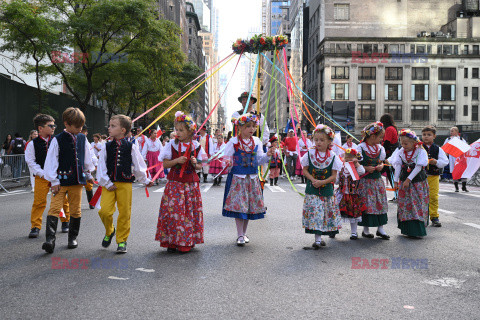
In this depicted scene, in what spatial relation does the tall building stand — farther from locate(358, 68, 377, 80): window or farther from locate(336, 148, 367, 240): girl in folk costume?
locate(336, 148, 367, 240): girl in folk costume

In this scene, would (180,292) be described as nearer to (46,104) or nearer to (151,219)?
(151,219)

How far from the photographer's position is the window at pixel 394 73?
65875 mm

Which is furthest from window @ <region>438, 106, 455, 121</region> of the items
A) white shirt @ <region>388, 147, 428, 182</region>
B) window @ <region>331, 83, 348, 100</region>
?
white shirt @ <region>388, 147, 428, 182</region>

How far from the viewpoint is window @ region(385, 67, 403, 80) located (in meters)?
65.9

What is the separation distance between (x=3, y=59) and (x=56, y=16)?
421 centimetres

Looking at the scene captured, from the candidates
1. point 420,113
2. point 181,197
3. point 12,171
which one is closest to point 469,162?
point 181,197

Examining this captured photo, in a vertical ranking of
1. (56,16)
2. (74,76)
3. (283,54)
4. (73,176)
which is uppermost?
→ (56,16)

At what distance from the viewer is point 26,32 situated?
19656mm

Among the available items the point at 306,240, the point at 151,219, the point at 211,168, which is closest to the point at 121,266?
the point at 306,240

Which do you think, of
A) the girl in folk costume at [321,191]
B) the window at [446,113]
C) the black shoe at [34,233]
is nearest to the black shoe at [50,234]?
the black shoe at [34,233]

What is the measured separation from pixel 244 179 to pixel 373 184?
2069mm

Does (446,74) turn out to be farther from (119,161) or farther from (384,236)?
(119,161)

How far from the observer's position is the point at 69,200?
602 centimetres

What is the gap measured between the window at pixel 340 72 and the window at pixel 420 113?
11.0 meters
